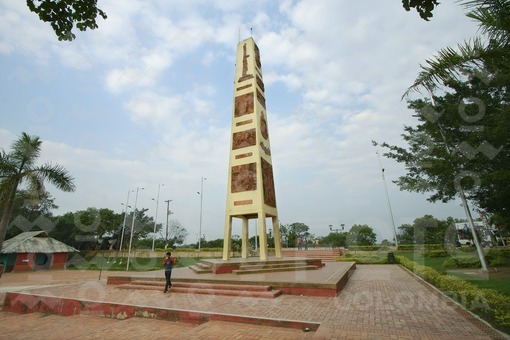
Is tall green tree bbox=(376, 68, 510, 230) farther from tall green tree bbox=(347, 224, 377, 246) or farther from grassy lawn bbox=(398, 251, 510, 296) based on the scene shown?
tall green tree bbox=(347, 224, 377, 246)

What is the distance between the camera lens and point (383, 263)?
20969 millimetres

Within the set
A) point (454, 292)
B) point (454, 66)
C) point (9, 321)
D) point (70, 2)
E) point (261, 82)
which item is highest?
point (261, 82)

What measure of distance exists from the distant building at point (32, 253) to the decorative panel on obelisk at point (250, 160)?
87.5ft

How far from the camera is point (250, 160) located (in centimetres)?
1473

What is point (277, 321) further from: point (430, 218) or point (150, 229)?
point (430, 218)

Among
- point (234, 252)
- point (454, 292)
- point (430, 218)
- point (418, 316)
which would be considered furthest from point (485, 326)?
point (430, 218)

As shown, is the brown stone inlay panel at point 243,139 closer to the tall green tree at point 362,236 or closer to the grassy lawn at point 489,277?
the grassy lawn at point 489,277

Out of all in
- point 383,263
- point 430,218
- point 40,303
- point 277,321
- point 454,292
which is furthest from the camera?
point 430,218

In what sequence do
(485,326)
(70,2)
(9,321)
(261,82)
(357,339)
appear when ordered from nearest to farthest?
(70,2)
(357,339)
(485,326)
(9,321)
(261,82)

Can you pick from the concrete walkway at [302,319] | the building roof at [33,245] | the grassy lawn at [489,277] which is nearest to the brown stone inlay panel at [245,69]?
the concrete walkway at [302,319]

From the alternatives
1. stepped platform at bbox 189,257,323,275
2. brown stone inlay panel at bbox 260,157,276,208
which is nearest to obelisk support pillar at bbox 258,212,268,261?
brown stone inlay panel at bbox 260,157,276,208

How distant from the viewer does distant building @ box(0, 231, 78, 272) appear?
26.9 m

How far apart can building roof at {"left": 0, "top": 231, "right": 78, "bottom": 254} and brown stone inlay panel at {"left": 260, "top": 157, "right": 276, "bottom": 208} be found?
2860cm

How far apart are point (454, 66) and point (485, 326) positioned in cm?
467
